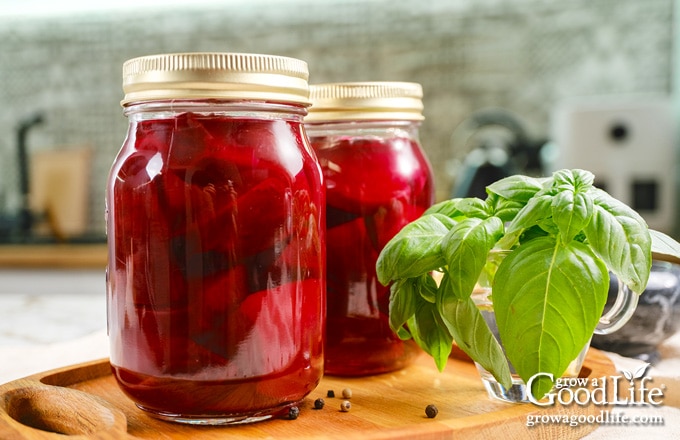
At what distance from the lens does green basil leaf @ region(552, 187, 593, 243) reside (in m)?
0.54

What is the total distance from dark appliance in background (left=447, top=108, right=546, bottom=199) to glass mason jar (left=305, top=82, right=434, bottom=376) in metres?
1.24

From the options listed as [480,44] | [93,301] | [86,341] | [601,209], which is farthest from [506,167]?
[601,209]

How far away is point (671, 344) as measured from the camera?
943 mm

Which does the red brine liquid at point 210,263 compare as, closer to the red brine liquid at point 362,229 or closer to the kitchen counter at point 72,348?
the red brine liquid at point 362,229

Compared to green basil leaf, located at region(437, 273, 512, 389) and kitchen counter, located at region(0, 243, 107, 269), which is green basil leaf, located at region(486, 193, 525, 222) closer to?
green basil leaf, located at region(437, 273, 512, 389)

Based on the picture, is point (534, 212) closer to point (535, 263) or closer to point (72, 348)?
point (535, 263)

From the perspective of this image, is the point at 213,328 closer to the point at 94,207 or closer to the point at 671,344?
the point at 671,344

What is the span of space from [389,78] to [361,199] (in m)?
2.25

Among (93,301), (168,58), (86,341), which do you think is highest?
(168,58)

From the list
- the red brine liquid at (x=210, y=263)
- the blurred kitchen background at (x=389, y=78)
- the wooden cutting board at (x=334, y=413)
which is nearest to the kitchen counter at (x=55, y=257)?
the blurred kitchen background at (x=389, y=78)

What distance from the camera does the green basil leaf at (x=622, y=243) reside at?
21.1 inches

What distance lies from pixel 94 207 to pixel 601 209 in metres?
2.88

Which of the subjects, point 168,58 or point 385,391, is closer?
point 168,58

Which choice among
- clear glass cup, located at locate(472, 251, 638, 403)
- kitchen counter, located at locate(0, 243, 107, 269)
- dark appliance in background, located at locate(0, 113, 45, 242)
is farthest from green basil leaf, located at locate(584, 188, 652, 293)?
dark appliance in background, located at locate(0, 113, 45, 242)
